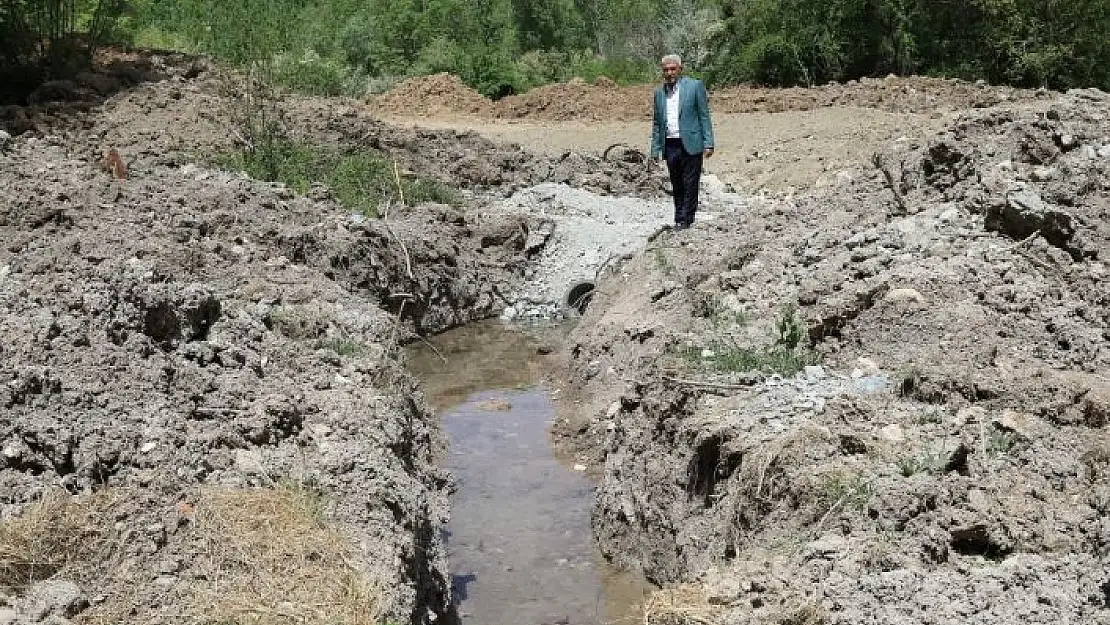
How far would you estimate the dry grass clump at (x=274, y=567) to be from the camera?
4.54 meters

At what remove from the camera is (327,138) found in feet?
49.0

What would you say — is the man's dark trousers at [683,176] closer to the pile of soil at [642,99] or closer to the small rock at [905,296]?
the small rock at [905,296]

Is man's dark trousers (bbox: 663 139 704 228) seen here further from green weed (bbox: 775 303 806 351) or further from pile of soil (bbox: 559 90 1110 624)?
green weed (bbox: 775 303 806 351)

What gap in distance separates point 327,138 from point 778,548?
1105cm

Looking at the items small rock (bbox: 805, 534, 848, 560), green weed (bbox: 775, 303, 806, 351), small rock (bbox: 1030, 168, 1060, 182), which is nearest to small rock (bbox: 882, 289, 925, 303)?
green weed (bbox: 775, 303, 806, 351)

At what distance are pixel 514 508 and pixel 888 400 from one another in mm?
2610

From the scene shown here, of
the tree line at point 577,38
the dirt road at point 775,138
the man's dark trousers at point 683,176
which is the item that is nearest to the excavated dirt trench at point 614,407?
the man's dark trousers at point 683,176

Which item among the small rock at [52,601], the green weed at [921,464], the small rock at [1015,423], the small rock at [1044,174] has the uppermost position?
the small rock at [1044,174]

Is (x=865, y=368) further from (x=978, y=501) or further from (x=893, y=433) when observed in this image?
(x=978, y=501)

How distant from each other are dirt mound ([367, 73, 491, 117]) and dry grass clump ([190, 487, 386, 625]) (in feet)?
59.1

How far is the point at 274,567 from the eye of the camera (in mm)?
4871

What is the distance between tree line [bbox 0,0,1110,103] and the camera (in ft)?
50.2

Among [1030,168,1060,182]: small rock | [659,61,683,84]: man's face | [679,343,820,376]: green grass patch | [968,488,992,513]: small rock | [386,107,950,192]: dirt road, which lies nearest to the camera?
[968,488,992,513]: small rock

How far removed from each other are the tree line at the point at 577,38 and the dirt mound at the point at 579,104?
2677 millimetres
